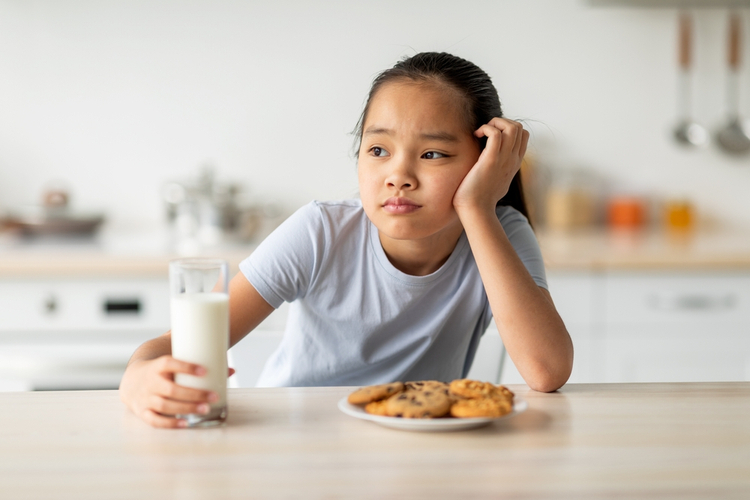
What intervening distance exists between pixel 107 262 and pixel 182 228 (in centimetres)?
40

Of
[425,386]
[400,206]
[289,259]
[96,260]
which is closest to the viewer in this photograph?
[425,386]

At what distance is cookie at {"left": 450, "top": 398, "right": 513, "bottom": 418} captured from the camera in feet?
2.37

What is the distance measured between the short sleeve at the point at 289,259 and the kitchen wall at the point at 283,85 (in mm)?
1441

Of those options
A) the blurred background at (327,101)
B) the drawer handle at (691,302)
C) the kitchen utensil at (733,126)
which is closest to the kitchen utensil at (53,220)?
the blurred background at (327,101)

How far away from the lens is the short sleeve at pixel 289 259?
3.66 ft

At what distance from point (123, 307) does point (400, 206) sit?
1291 mm

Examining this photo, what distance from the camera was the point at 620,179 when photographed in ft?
8.70

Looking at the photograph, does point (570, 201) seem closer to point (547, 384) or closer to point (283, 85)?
point (283, 85)

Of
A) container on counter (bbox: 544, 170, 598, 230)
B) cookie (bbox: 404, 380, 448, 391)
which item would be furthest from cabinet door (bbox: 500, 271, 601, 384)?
cookie (bbox: 404, 380, 448, 391)

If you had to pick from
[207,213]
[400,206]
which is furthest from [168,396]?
[207,213]

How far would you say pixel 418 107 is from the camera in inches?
41.3

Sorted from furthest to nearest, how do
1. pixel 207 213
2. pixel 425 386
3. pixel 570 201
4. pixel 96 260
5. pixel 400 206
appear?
pixel 570 201, pixel 207 213, pixel 96 260, pixel 400 206, pixel 425 386

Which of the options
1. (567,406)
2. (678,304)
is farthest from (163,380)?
(678,304)

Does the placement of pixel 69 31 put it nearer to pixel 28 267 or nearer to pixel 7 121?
pixel 7 121
